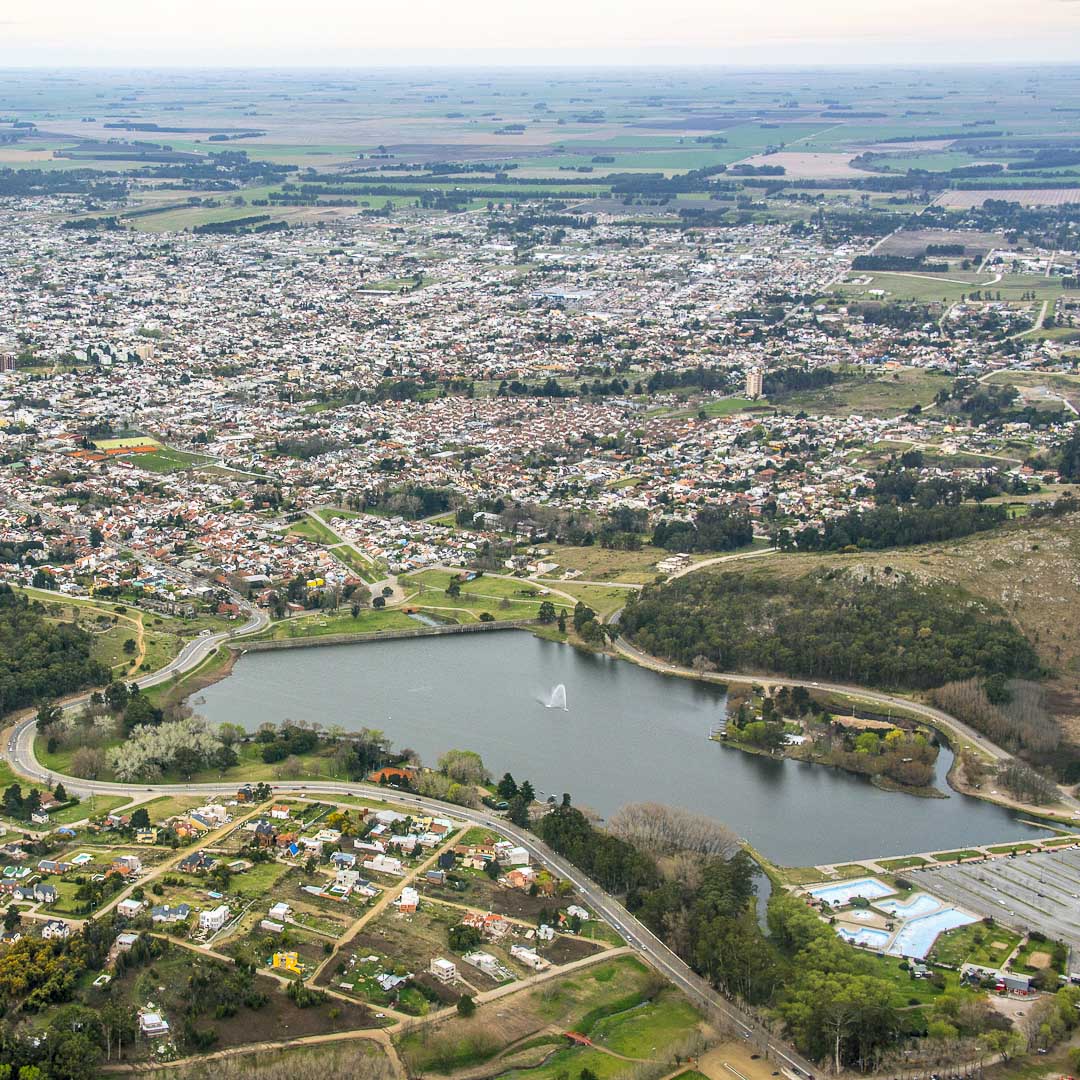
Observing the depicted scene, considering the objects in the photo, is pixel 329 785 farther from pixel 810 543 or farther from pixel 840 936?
pixel 810 543

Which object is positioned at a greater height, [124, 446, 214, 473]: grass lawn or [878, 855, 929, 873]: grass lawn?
[124, 446, 214, 473]: grass lawn

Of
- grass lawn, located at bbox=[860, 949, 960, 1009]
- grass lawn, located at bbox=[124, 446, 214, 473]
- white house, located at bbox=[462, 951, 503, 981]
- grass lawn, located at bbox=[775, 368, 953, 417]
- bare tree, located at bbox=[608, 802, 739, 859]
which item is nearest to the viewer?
grass lawn, located at bbox=[860, 949, 960, 1009]

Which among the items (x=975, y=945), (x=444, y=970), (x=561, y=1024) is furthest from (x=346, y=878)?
(x=975, y=945)

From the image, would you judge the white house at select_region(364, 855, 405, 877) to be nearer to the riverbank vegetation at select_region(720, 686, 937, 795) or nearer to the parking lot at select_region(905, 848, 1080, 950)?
the parking lot at select_region(905, 848, 1080, 950)

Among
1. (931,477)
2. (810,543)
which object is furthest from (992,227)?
(810,543)

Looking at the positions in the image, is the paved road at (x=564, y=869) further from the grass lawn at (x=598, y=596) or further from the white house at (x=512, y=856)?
the grass lawn at (x=598, y=596)

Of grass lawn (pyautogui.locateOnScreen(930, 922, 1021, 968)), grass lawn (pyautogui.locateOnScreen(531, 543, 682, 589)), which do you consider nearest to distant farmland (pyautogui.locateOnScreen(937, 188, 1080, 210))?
grass lawn (pyautogui.locateOnScreen(531, 543, 682, 589))
